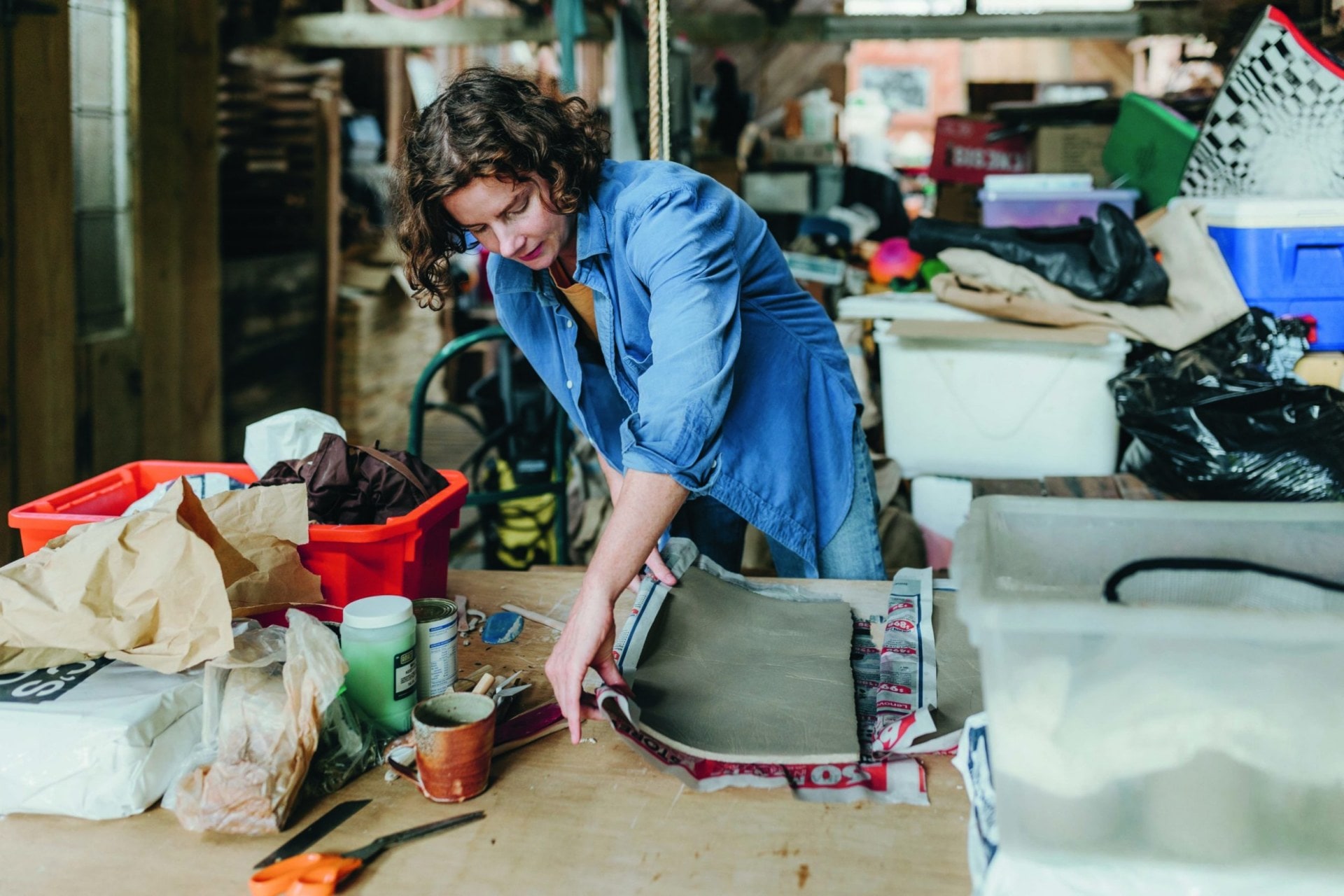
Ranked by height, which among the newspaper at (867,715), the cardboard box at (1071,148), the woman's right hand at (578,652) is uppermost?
the cardboard box at (1071,148)

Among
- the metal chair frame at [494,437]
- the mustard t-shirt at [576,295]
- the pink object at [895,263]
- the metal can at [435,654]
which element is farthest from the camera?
the pink object at [895,263]

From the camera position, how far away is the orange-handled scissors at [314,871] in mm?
1097

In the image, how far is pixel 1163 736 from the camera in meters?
0.96

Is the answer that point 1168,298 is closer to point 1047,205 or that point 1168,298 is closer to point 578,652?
point 1047,205

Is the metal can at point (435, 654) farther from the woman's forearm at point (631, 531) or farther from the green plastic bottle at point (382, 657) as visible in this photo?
the woman's forearm at point (631, 531)

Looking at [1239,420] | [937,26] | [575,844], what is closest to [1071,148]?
[937,26]

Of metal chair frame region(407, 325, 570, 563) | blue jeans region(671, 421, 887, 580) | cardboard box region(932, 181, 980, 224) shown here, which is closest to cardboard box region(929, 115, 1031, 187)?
cardboard box region(932, 181, 980, 224)

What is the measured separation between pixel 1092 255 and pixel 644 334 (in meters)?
1.82

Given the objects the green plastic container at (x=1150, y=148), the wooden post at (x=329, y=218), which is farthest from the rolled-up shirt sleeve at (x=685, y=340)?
the wooden post at (x=329, y=218)

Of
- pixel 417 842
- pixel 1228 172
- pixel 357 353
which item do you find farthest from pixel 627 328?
pixel 357 353

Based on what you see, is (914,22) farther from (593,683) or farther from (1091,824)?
(1091,824)

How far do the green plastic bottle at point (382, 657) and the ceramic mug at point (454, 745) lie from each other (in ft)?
0.32

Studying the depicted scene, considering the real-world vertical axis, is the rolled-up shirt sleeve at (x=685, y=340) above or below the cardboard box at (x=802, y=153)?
below

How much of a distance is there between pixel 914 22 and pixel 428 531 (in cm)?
398
